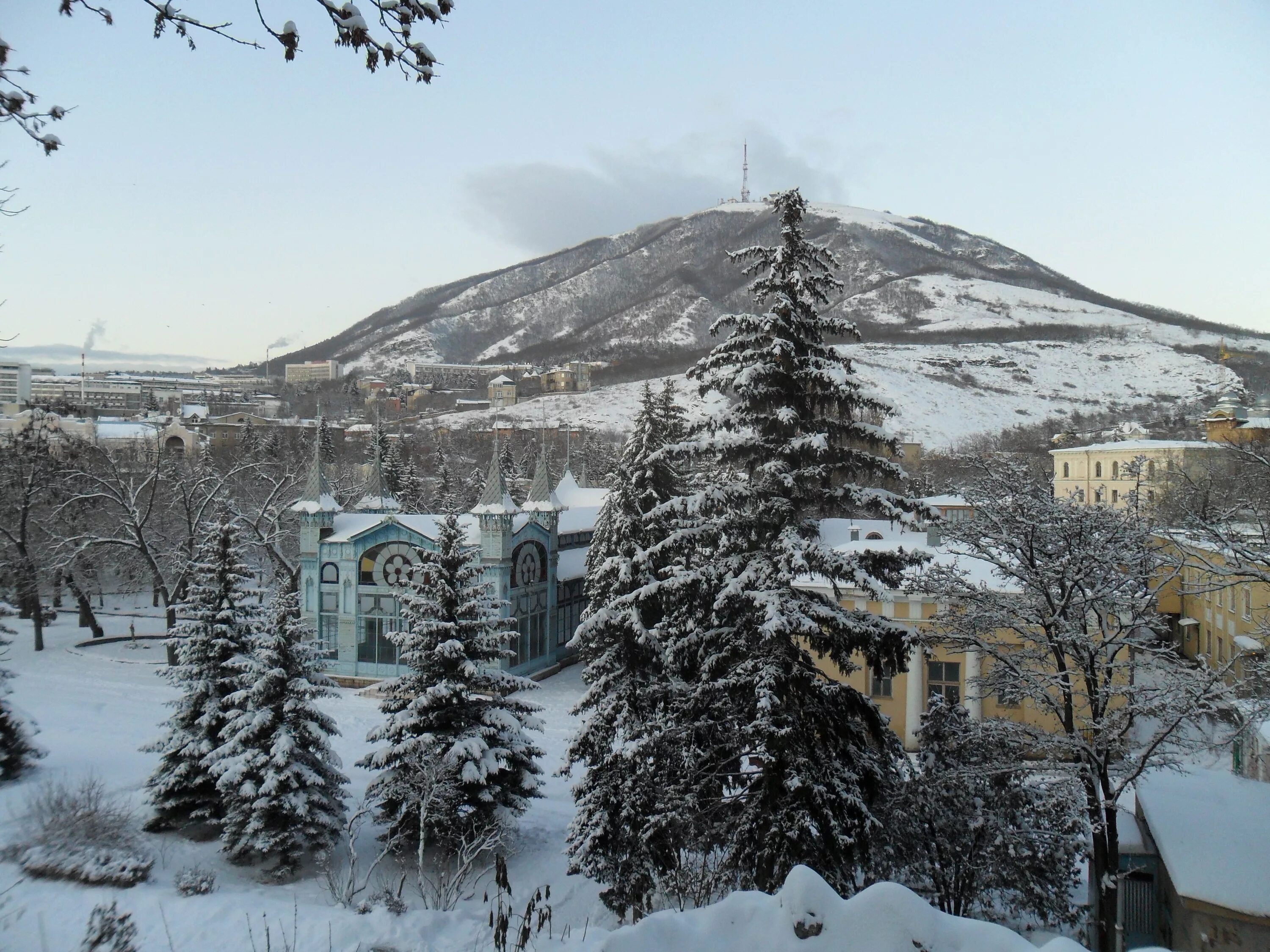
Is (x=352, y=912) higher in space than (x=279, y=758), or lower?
higher

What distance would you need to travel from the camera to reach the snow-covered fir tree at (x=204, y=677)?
580 inches

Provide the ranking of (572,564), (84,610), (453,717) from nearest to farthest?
(453,717) < (84,610) < (572,564)

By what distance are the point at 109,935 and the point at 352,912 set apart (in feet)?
7.93

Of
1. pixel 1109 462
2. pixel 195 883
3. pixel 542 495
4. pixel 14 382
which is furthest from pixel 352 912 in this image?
pixel 1109 462

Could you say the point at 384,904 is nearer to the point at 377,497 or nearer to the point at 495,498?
the point at 495,498

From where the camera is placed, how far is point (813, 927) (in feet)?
12.6

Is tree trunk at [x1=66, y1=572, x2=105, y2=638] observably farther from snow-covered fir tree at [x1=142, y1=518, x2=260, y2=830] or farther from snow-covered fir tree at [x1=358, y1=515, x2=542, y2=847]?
snow-covered fir tree at [x1=358, y1=515, x2=542, y2=847]

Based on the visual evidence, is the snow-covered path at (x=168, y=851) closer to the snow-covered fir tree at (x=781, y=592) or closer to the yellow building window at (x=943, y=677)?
the snow-covered fir tree at (x=781, y=592)

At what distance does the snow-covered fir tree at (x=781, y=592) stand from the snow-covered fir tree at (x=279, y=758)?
22.7ft

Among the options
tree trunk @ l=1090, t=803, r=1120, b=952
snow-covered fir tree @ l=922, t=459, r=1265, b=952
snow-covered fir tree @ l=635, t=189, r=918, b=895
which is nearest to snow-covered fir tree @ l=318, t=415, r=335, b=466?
snow-covered fir tree @ l=635, t=189, r=918, b=895

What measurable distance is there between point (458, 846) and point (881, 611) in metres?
14.4

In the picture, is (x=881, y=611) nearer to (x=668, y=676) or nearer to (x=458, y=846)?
(x=668, y=676)

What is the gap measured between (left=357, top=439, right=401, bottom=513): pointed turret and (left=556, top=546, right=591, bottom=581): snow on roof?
25.2 ft

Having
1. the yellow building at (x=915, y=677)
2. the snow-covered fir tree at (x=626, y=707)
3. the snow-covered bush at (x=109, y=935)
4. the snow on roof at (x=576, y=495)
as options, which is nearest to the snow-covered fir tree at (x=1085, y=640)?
the snow-covered fir tree at (x=626, y=707)
